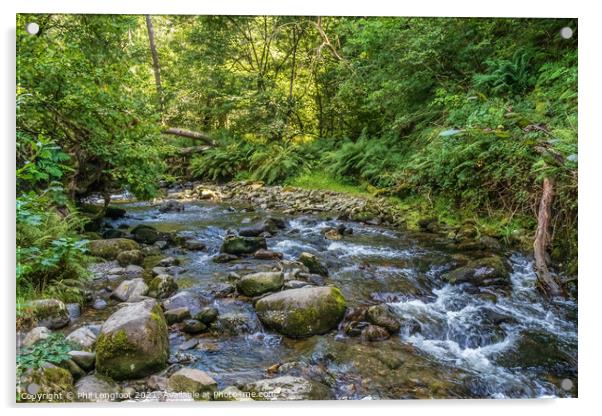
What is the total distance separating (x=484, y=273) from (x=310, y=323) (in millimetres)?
1551

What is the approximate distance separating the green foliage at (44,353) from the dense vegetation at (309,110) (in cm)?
45

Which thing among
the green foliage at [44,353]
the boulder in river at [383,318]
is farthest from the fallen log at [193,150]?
the boulder in river at [383,318]

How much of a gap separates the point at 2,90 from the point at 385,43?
2899 millimetres

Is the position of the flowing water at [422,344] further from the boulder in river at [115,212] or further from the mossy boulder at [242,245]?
the boulder in river at [115,212]

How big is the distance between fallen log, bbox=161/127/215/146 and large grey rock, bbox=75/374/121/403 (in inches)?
86.7

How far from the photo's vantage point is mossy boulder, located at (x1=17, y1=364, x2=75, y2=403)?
2.04m

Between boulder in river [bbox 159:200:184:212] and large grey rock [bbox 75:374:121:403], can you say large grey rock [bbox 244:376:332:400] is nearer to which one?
large grey rock [bbox 75:374:121:403]

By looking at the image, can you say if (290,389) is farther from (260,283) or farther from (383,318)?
(260,283)

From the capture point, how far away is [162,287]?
2900 mm

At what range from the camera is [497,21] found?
105 inches

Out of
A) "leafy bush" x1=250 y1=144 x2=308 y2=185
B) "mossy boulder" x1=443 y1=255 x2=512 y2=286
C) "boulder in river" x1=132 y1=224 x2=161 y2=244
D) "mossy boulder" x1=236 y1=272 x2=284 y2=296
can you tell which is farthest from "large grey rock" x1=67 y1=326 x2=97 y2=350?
"mossy boulder" x1=443 y1=255 x2=512 y2=286
